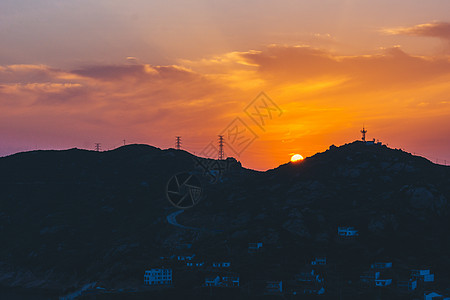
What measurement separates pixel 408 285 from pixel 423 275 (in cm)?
997

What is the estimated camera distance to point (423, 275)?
192m

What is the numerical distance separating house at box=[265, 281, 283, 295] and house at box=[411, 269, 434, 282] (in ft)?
162

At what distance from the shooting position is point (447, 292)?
7131 inches

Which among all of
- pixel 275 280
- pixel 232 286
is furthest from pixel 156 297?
pixel 275 280

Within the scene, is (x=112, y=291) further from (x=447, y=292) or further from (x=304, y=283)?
(x=447, y=292)

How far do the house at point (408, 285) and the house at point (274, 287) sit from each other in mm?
42057

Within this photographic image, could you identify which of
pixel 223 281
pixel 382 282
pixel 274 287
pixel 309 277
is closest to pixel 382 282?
pixel 382 282

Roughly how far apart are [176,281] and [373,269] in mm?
74443

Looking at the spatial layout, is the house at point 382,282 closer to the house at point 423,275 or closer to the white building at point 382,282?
the white building at point 382,282

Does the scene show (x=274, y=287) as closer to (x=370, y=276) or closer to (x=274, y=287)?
(x=274, y=287)

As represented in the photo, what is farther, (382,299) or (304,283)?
(304,283)

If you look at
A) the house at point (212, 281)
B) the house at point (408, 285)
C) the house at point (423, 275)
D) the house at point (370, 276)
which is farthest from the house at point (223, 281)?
the house at point (423, 275)

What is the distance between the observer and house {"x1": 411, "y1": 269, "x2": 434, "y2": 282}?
628ft

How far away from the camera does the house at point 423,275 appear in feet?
628
